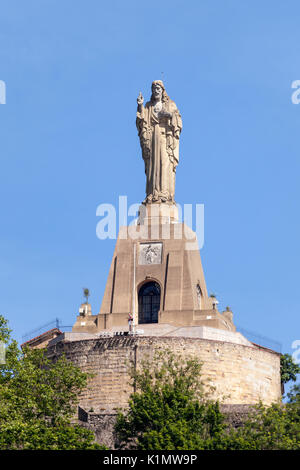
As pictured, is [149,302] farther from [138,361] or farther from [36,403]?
[36,403]

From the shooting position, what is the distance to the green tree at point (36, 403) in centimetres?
5869

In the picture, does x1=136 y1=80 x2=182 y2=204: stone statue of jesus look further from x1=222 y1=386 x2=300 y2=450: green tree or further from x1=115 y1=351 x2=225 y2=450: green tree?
x1=222 y1=386 x2=300 y2=450: green tree

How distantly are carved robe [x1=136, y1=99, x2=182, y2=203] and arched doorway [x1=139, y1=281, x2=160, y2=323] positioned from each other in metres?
5.97

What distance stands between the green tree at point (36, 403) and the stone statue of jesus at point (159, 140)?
56.9 ft

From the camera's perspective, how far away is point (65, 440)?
5838 cm

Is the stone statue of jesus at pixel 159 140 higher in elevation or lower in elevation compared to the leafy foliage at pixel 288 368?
higher

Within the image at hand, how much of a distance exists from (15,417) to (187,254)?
21310mm

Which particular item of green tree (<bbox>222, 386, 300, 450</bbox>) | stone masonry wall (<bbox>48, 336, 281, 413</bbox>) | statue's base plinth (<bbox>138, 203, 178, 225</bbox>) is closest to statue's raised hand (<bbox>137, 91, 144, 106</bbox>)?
statue's base plinth (<bbox>138, 203, 178, 225</bbox>)

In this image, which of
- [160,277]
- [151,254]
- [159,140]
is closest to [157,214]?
[151,254]

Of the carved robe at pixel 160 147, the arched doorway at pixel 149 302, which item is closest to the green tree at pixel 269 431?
the arched doorway at pixel 149 302

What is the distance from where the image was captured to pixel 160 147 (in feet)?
267

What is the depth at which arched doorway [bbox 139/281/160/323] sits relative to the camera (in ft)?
255

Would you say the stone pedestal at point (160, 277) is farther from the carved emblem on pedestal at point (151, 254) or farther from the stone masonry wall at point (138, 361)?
the stone masonry wall at point (138, 361)

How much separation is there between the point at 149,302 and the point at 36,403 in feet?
55.9
